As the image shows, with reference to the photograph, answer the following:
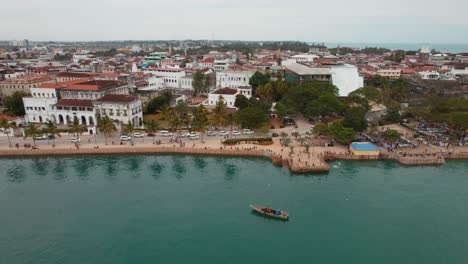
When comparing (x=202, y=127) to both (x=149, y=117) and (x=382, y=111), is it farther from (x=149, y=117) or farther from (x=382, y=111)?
(x=382, y=111)

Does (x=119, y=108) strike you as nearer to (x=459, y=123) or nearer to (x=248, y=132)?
(x=248, y=132)

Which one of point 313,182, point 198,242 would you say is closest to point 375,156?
point 313,182

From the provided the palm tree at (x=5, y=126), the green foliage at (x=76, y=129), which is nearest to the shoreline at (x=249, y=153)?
the green foliage at (x=76, y=129)

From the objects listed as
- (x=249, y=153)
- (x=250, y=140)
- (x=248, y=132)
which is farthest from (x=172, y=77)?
(x=249, y=153)

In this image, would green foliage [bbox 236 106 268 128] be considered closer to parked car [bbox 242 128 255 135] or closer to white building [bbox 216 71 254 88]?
parked car [bbox 242 128 255 135]

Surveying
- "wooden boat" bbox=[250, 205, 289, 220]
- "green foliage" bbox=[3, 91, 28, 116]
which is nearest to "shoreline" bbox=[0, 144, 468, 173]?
"wooden boat" bbox=[250, 205, 289, 220]
